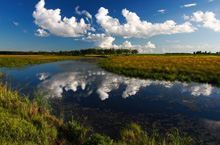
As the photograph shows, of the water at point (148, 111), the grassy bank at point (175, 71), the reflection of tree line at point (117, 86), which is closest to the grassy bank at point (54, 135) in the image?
the water at point (148, 111)

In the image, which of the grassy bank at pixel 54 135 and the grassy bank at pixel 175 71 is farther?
the grassy bank at pixel 175 71

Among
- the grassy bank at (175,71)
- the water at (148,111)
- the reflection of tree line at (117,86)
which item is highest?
the grassy bank at (175,71)

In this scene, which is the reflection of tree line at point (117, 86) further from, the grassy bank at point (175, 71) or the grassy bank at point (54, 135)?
the grassy bank at point (54, 135)

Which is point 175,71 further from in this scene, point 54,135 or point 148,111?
point 54,135

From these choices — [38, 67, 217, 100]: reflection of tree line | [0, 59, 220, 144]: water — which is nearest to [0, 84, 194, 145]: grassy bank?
[0, 59, 220, 144]: water

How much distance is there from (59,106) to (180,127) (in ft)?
27.0

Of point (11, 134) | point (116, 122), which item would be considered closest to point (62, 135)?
point (11, 134)

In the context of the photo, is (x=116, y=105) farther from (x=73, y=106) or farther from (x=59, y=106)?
(x=59, y=106)

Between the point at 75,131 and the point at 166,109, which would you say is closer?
the point at 75,131

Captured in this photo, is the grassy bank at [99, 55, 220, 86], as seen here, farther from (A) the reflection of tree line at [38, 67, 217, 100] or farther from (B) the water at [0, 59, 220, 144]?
(B) the water at [0, 59, 220, 144]

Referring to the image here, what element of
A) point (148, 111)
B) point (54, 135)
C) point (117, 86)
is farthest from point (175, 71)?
point (54, 135)

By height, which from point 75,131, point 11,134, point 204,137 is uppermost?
point 11,134

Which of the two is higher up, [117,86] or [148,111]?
[117,86]

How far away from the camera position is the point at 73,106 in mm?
8977
